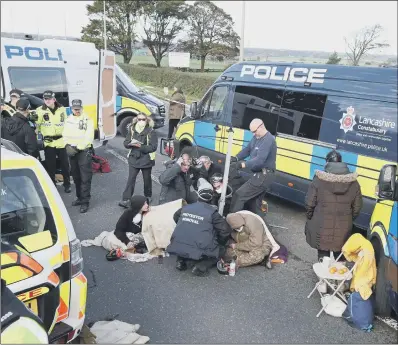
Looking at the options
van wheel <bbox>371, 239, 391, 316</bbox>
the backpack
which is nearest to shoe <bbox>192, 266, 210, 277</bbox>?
van wheel <bbox>371, 239, 391, 316</bbox>

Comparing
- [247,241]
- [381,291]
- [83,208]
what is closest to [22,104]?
[83,208]

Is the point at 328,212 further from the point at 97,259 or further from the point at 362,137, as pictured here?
the point at 97,259

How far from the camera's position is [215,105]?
24.9 ft

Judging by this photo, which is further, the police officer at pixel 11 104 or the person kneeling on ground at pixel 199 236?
the police officer at pixel 11 104

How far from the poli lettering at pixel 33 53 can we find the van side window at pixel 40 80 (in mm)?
201

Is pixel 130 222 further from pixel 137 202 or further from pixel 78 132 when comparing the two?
pixel 78 132

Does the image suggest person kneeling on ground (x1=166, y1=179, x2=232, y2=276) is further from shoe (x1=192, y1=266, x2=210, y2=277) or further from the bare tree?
the bare tree

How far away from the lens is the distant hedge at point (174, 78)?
71.1ft

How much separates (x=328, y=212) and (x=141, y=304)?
2.13 m

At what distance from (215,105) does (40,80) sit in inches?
138

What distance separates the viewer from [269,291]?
14.7ft

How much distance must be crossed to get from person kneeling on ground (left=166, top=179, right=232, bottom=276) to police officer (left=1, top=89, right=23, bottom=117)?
12.7ft

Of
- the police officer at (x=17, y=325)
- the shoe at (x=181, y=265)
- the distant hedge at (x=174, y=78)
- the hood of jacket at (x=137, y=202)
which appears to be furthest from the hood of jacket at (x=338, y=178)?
the distant hedge at (x=174, y=78)

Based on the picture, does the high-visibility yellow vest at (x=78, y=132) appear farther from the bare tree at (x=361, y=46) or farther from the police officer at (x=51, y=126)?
the bare tree at (x=361, y=46)
